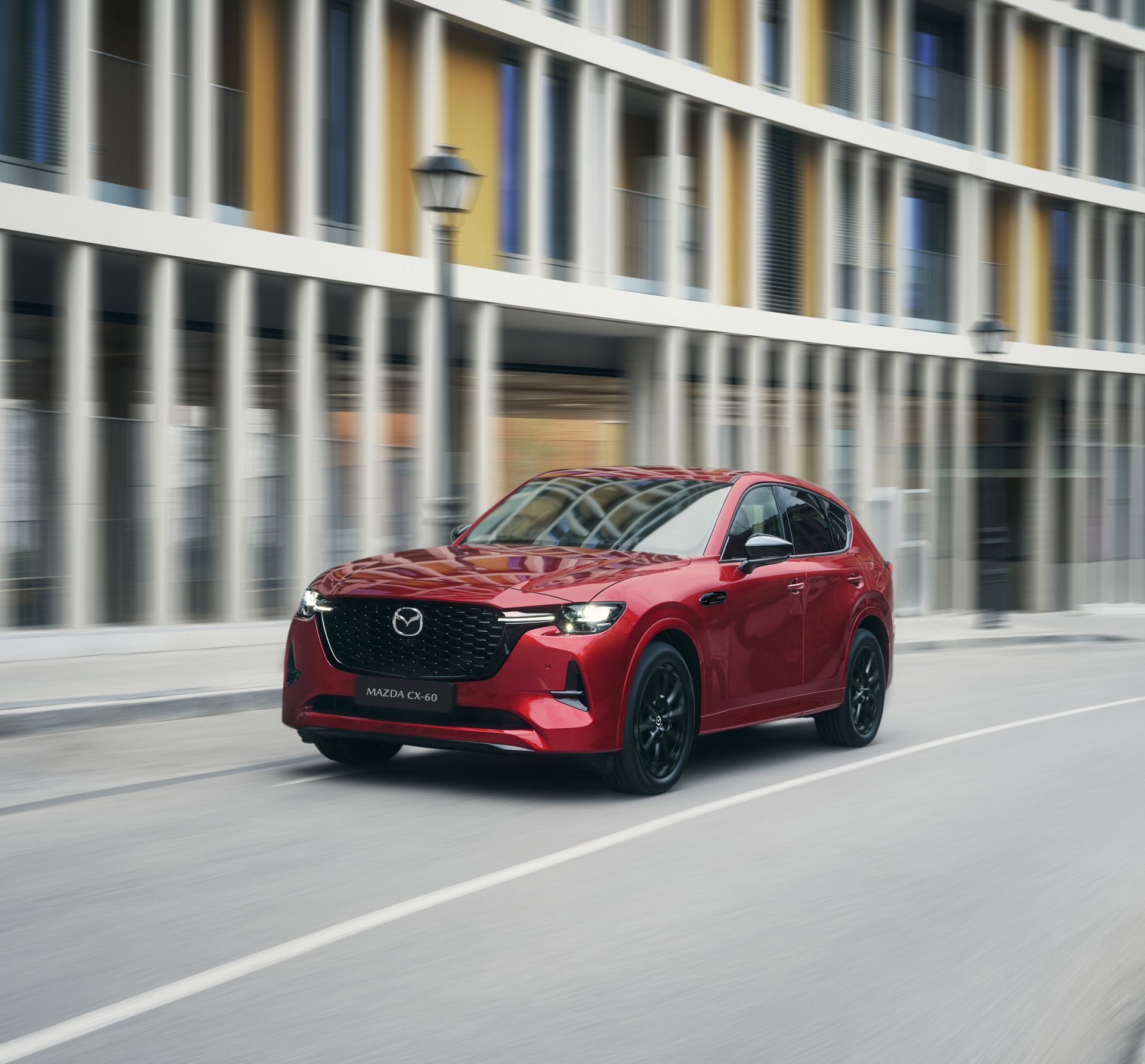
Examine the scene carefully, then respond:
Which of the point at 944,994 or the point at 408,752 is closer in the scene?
the point at 944,994

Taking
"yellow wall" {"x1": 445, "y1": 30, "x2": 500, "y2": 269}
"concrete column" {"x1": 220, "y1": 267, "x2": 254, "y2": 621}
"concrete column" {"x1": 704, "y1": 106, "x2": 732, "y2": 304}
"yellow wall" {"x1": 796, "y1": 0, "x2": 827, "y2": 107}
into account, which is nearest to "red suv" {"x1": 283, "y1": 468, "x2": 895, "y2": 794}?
"concrete column" {"x1": 220, "y1": 267, "x2": 254, "y2": 621}

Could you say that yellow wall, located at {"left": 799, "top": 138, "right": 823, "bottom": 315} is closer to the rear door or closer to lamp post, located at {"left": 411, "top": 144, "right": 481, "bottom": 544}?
lamp post, located at {"left": 411, "top": 144, "right": 481, "bottom": 544}

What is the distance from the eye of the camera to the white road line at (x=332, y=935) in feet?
12.7

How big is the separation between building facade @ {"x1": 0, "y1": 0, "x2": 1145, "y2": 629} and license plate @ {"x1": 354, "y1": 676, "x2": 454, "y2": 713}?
19.1 ft

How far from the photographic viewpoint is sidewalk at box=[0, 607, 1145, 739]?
9.99 meters

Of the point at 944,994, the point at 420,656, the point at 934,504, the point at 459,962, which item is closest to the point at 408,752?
the point at 420,656

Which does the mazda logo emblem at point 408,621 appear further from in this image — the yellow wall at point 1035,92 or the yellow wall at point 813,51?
the yellow wall at point 1035,92

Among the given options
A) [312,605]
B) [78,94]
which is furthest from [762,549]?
[78,94]

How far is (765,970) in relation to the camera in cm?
469

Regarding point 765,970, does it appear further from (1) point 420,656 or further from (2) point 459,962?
(1) point 420,656

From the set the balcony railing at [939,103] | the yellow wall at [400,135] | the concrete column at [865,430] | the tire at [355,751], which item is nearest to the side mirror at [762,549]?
the tire at [355,751]

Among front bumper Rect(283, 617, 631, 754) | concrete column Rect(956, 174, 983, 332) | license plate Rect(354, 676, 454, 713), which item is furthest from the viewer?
concrete column Rect(956, 174, 983, 332)

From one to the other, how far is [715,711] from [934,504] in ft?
66.6

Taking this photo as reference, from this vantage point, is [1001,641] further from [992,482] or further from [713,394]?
[992,482]
